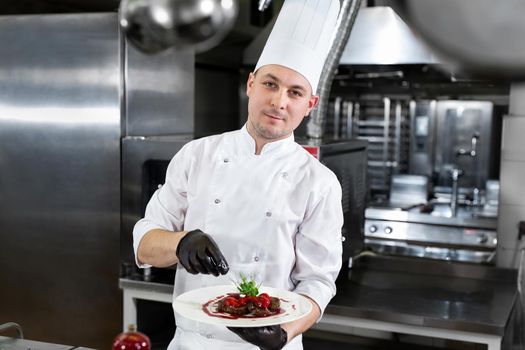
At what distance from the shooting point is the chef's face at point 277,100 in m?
1.77

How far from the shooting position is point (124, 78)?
2.84 metres

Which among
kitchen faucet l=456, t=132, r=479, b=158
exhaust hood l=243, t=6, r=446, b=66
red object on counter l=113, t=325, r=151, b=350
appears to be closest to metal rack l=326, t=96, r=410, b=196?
kitchen faucet l=456, t=132, r=479, b=158

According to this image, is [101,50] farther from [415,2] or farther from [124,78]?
[415,2]

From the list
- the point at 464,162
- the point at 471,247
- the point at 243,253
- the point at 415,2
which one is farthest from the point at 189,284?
the point at 464,162

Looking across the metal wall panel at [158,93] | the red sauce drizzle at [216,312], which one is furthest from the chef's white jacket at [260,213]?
the metal wall panel at [158,93]

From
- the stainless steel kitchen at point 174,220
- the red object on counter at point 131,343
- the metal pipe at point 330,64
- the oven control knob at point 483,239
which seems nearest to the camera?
the red object on counter at point 131,343

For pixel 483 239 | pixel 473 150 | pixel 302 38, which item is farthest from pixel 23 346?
pixel 473 150

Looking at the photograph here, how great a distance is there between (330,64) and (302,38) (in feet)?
3.38

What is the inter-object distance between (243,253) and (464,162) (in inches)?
172

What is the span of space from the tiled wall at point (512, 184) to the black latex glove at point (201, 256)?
2.75 meters

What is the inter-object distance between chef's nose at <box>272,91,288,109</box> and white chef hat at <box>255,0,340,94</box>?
0.09 meters

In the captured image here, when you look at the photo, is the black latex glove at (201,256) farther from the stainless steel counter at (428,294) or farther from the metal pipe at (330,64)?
the metal pipe at (330,64)

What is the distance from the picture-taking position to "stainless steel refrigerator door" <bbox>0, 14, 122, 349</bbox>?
9.48ft

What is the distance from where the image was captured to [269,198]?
1.87 m
